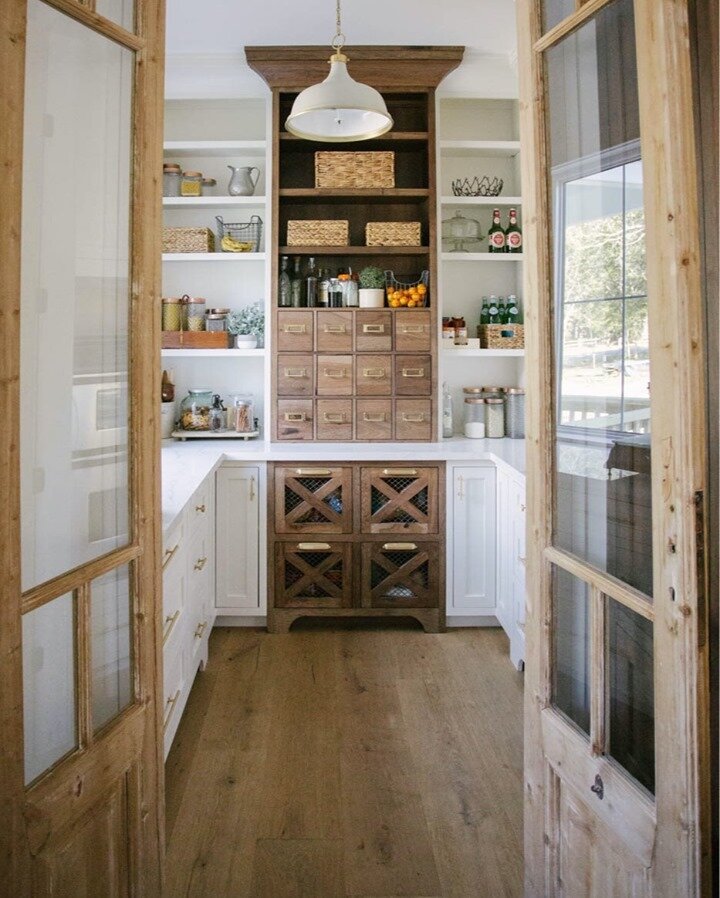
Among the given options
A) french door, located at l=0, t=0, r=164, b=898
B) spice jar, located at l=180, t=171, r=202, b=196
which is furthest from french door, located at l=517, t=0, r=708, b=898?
spice jar, located at l=180, t=171, r=202, b=196

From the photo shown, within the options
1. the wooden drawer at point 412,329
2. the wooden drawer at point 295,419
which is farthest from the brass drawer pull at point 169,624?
the wooden drawer at point 412,329

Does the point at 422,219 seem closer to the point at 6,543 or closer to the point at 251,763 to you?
the point at 251,763

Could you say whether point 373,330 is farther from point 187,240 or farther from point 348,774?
point 348,774

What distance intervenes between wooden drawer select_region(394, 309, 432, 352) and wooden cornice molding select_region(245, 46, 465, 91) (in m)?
1.16

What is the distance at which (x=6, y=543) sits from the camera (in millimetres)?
1271

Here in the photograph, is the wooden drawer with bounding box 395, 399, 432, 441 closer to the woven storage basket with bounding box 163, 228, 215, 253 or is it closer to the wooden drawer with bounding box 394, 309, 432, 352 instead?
the wooden drawer with bounding box 394, 309, 432, 352

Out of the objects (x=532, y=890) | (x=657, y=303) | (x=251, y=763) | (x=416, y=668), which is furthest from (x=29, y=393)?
(x=416, y=668)

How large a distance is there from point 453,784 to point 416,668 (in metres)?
1.00

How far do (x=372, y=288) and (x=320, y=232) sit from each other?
15.9 inches

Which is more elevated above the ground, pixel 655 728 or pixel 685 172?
pixel 685 172

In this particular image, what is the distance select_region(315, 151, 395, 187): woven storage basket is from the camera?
13.4ft

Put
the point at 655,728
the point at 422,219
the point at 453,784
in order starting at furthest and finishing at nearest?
the point at 422,219, the point at 453,784, the point at 655,728

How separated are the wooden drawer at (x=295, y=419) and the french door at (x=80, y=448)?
2.47 m

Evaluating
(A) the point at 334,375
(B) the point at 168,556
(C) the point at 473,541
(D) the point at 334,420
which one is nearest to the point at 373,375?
(A) the point at 334,375
